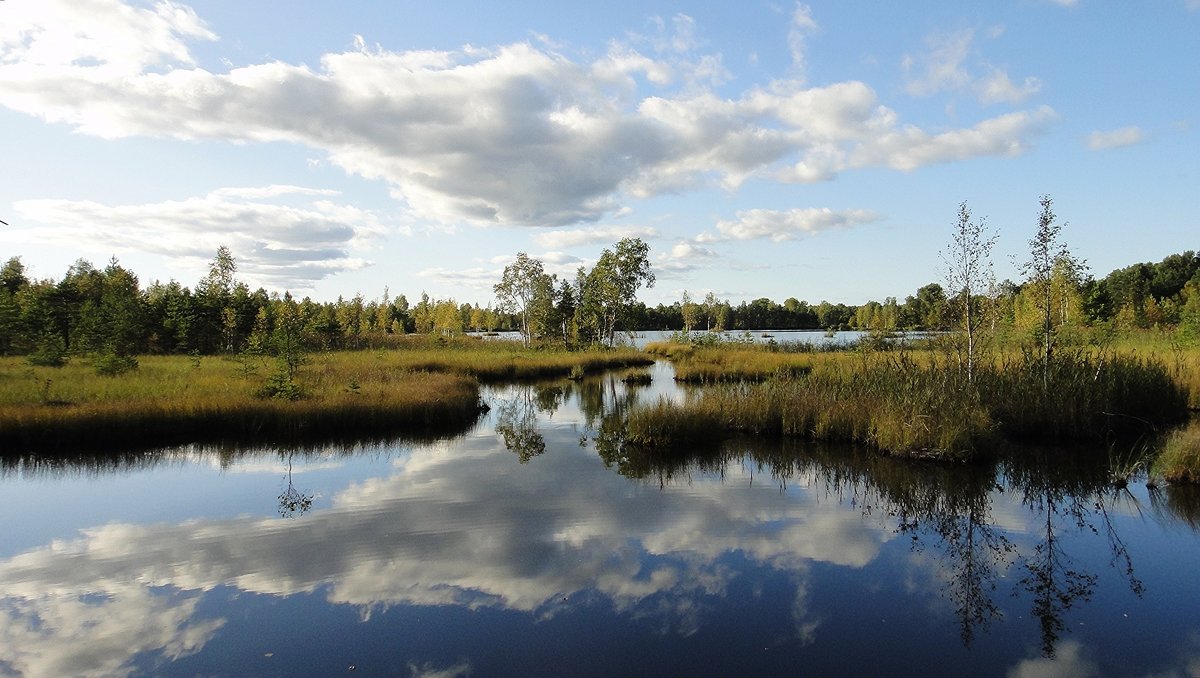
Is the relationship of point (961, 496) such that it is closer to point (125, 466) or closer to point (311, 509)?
point (311, 509)

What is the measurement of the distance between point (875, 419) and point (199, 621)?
12980mm

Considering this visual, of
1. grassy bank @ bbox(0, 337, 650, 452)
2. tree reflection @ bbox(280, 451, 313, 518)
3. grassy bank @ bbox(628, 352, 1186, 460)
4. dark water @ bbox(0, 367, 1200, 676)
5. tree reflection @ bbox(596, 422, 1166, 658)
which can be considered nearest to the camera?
dark water @ bbox(0, 367, 1200, 676)

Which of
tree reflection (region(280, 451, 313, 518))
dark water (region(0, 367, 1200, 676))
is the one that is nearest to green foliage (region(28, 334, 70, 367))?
dark water (region(0, 367, 1200, 676))

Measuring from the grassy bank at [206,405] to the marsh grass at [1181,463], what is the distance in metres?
15.8

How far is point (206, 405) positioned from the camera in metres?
15.6

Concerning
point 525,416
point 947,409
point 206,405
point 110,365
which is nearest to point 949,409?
point 947,409

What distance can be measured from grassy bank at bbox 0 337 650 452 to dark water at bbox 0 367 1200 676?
72.4 inches

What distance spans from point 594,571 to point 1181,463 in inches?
415

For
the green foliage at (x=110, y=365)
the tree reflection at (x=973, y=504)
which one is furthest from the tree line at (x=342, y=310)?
the tree reflection at (x=973, y=504)

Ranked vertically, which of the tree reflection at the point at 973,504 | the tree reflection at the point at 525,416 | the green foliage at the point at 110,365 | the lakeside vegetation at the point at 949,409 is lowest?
the tree reflection at the point at 973,504

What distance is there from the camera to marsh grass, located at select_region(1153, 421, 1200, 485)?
400 inches

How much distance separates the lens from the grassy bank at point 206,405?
13.9 m

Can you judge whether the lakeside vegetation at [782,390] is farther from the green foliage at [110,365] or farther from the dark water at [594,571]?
the dark water at [594,571]

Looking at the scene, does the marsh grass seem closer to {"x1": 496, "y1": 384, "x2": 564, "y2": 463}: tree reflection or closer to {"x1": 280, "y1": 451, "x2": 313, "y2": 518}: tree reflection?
{"x1": 496, "y1": 384, "x2": 564, "y2": 463}: tree reflection
